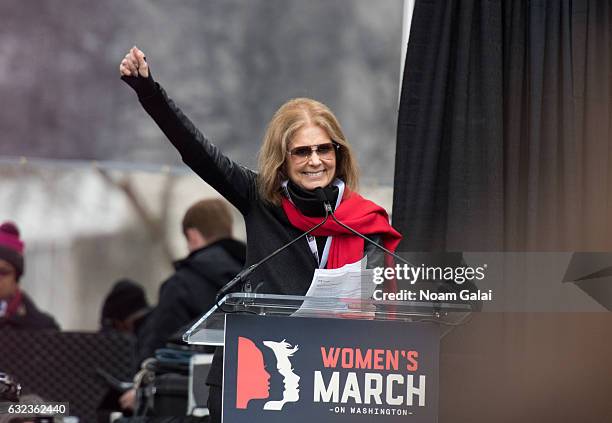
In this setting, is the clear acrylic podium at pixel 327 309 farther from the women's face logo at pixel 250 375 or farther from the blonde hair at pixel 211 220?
the blonde hair at pixel 211 220

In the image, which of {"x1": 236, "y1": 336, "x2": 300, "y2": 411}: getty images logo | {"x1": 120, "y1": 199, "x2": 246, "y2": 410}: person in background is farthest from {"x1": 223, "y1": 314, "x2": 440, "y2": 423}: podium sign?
{"x1": 120, "y1": 199, "x2": 246, "y2": 410}: person in background

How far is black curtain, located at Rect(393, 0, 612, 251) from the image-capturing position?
3.86 m

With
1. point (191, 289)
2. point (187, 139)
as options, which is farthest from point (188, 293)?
point (187, 139)

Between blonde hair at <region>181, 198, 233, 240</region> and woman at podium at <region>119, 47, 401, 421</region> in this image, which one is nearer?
woman at podium at <region>119, 47, 401, 421</region>

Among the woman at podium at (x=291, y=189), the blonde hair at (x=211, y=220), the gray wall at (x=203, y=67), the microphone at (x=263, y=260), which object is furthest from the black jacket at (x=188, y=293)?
the microphone at (x=263, y=260)

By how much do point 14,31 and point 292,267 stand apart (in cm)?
282

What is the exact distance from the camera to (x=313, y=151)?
326 cm

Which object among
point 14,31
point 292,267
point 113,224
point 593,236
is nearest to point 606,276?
point 593,236

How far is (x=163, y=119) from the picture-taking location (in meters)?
3.09

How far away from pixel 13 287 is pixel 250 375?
4.46 meters

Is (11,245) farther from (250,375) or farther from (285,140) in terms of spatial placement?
(250,375)

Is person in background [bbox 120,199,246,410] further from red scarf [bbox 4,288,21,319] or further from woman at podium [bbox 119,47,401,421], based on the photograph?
woman at podium [bbox 119,47,401,421]

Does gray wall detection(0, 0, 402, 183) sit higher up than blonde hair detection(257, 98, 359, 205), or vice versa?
gray wall detection(0, 0, 402, 183)

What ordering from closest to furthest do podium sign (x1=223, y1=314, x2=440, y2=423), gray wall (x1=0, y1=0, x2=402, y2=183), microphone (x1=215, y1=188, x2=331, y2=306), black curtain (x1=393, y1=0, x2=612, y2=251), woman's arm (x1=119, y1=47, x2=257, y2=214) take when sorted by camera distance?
podium sign (x1=223, y1=314, x2=440, y2=423)
microphone (x1=215, y1=188, x2=331, y2=306)
woman's arm (x1=119, y1=47, x2=257, y2=214)
black curtain (x1=393, y1=0, x2=612, y2=251)
gray wall (x1=0, y1=0, x2=402, y2=183)
